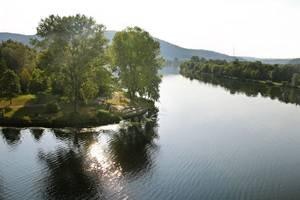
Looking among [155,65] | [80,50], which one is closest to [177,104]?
[155,65]

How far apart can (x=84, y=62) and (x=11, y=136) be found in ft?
73.5

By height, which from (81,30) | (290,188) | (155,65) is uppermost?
(81,30)

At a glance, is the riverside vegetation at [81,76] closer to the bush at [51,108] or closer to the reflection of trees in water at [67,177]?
the bush at [51,108]

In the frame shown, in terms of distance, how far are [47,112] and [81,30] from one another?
65.0 feet

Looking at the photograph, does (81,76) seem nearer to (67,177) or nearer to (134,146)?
(134,146)

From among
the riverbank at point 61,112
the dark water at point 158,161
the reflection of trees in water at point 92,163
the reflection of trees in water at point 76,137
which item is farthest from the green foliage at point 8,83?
the reflection of trees in water at point 92,163

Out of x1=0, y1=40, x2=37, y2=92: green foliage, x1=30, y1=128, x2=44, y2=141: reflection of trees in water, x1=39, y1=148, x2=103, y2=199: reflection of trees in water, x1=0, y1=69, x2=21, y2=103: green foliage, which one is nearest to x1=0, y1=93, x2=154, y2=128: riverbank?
x1=30, y1=128, x2=44, y2=141: reflection of trees in water

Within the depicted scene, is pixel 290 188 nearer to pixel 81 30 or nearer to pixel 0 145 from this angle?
pixel 0 145

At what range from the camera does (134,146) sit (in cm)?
5844

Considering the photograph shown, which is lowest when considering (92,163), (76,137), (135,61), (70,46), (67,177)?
(67,177)

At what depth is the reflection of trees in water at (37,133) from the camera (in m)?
61.7

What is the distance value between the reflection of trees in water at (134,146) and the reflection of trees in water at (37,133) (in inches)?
522

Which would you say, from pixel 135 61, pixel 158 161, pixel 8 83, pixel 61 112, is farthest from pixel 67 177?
pixel 135 61

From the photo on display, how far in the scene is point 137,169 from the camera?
155ft
